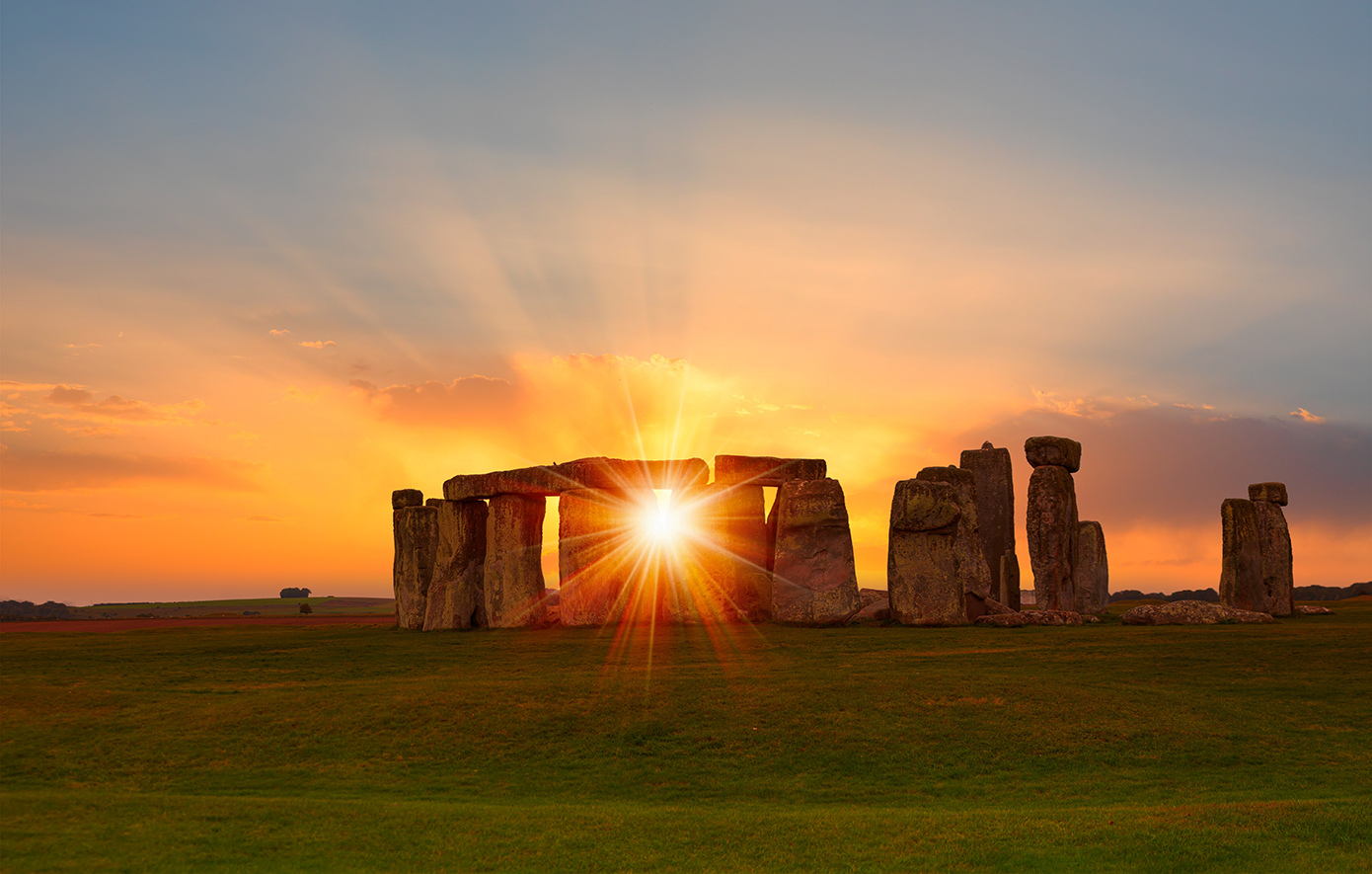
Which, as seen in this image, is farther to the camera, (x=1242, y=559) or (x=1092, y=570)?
(x=1092, y=570)

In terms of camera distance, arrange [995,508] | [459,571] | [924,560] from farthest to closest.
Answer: [995,508], [459,571], [924,560]

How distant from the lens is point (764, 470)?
100ft

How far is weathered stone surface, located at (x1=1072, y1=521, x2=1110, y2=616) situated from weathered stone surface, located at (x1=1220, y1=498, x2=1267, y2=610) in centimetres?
436

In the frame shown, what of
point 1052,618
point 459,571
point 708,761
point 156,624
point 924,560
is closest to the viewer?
point 708,761

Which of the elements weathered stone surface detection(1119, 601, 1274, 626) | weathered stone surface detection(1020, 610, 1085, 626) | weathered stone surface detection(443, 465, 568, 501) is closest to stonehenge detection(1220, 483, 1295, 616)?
weathered stone surface detection(1119, 601, 1274, 626)

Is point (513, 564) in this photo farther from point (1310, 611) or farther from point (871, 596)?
point (1310, 611)

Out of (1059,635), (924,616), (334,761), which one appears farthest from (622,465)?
(334,761)

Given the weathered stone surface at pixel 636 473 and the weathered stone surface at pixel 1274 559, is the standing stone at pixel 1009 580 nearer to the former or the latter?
the weathered stone surface at pixel 1274 559

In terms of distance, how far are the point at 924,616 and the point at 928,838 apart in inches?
664

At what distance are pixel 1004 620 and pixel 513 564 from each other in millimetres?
13507

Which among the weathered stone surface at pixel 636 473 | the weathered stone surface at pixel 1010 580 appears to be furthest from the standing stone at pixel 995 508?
the weathered stone surface at pixel 636 473

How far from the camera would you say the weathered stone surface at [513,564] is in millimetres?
30719

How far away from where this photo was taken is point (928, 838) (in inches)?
417

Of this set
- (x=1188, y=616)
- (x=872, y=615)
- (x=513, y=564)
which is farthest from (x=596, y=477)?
(x=1188, y=616)
